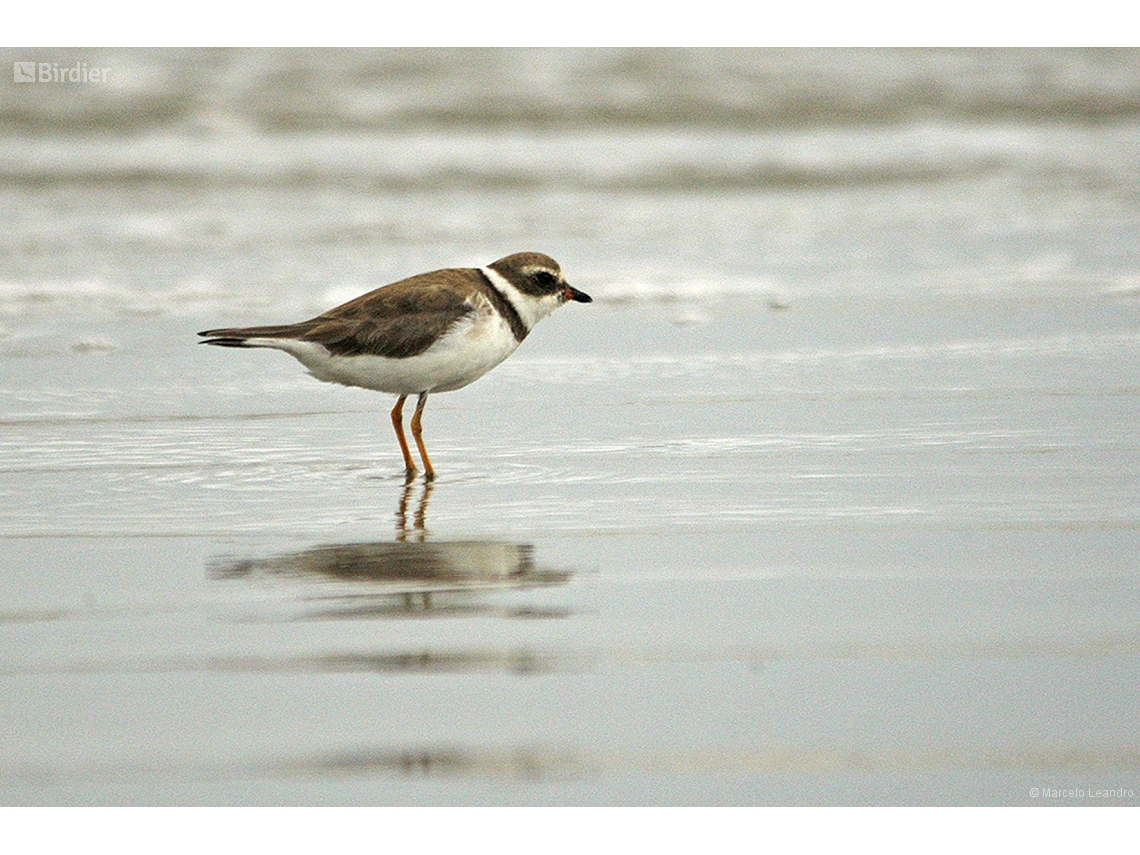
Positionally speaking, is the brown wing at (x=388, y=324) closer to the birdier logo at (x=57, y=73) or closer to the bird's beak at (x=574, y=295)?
the bird's beak at (x=574, y=295)

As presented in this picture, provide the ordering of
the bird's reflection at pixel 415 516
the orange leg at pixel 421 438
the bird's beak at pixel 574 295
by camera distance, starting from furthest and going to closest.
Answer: the bird's beak at pixel 574 295
the orange leg at pixel 421 438
the bird's reflection at pixel 415 516

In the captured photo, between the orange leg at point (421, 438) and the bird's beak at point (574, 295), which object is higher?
the bird's beak at point (574, 295)

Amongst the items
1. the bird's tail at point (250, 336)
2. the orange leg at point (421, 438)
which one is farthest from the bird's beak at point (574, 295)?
the bird's tail at point (250, 336)

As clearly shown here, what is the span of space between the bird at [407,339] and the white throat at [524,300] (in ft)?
0.29

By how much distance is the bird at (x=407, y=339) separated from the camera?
5.80 m

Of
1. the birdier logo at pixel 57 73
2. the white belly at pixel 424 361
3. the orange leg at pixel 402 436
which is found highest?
the birdier logo at pixel 57 73

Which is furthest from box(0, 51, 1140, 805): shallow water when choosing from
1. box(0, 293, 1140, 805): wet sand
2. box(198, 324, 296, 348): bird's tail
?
box(198, 324, 296, 348): bird's tail

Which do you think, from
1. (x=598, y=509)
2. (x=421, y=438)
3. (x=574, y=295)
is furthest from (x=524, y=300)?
(x=598, y=509)

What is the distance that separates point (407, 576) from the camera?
424 centimetres

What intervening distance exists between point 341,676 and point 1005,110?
13117 mm

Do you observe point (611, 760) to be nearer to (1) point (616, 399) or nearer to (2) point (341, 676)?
(2) point (341, 676)
